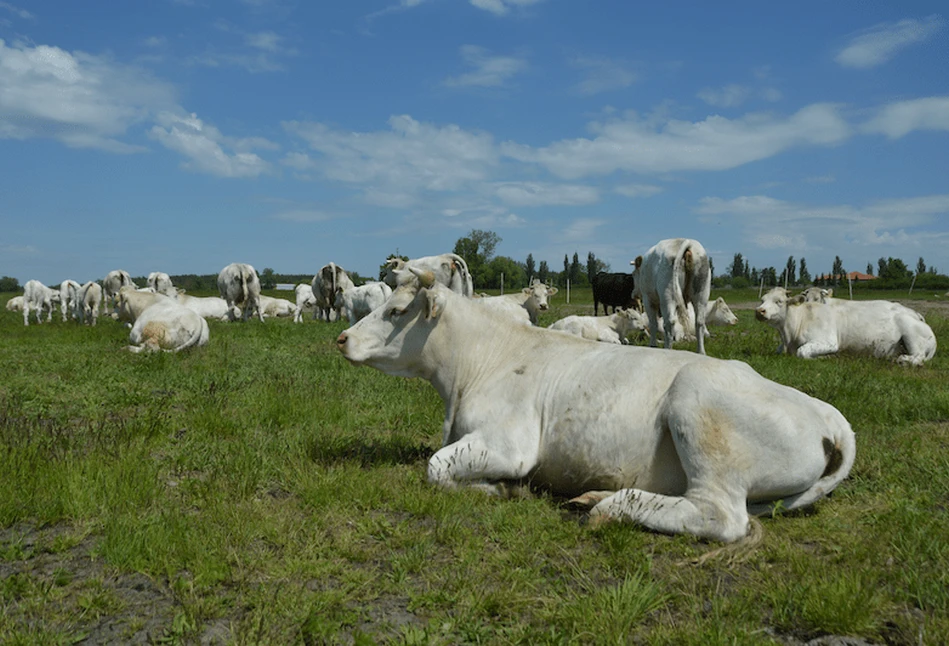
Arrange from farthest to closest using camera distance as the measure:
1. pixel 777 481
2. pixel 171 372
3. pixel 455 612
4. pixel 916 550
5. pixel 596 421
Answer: pixel 171 372
pixel 596 421
pixel 777 481
pixel 916 550
pixel 455 612

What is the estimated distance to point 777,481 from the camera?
171 inches

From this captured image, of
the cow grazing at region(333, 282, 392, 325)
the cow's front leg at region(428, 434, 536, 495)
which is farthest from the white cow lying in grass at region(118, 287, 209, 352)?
the cow's front leg at region(428, 434, 536, 495)

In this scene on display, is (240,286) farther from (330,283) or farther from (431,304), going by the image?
(431,304)

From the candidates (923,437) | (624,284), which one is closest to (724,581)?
(923,437)

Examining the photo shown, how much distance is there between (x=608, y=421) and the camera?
15.8ft

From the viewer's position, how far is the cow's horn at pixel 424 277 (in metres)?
5.57

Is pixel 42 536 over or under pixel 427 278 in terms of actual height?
under

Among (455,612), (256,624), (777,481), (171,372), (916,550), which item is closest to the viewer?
(256,624)

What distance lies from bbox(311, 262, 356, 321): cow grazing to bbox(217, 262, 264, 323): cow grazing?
2459mm

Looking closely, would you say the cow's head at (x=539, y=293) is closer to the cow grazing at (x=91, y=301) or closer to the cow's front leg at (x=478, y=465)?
the cow's front leg at (x=478, y=465)

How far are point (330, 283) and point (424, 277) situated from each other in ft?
75.8

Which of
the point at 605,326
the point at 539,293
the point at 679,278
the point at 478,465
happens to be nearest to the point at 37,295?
the point at 539,293

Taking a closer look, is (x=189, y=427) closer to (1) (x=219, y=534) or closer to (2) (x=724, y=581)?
(1) (x=219, y=534)

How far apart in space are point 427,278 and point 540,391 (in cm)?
132
